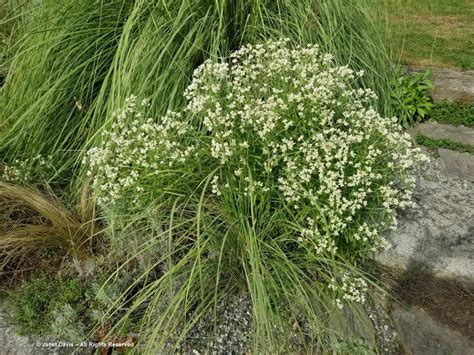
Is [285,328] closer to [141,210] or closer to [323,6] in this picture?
[141,210]

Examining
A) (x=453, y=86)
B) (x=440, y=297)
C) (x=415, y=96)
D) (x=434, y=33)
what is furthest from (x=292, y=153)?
(x=434, y=33)

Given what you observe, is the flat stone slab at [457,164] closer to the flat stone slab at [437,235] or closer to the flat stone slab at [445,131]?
the flat stone slab at [445,131]

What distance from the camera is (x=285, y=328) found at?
1993mm

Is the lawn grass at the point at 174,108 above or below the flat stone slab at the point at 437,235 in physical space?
above

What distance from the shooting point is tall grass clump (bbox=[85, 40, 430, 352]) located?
82.4 inches

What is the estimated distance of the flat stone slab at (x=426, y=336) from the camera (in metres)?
2.16

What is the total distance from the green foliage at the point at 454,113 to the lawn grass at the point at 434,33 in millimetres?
588

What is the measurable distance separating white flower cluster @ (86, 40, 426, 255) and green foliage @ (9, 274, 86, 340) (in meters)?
0.49

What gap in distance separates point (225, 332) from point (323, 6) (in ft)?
6.92

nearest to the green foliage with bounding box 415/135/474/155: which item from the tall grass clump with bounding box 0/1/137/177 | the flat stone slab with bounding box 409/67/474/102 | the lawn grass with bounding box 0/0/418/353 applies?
the flat stone slab with bounding box 409/67/474/102

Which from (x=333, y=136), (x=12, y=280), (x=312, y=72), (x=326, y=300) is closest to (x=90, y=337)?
(x=12, y=280)

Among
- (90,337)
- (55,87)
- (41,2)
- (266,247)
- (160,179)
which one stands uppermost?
(41,2)

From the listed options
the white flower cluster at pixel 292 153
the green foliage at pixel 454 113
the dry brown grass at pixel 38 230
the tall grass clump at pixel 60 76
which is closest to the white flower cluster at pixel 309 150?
the white flower cluster at pixel 292 153

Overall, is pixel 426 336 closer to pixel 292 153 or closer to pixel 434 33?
pixel 292 153
